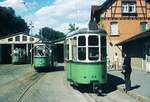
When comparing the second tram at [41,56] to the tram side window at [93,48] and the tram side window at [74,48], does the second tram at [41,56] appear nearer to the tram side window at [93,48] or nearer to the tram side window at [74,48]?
the tram side window at [74,48]

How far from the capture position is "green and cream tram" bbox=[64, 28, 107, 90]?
15.8 metres

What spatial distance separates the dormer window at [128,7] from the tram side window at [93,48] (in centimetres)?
2654

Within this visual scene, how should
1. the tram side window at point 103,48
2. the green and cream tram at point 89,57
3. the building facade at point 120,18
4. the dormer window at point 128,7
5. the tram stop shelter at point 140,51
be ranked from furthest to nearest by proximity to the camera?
the dormer window at point 128,7
the building facade at point 120,18
the tram stop shelter at point 140,51
the tram side window at point 103,48
the green and cream tram at point 89,57

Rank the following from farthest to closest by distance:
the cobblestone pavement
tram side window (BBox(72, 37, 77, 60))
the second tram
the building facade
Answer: the building facade < the second tram < the cobblestone pavement < tram side window (BBox(72, 37, 77, 60))

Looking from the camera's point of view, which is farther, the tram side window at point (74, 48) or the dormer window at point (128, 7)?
the dormer window at point (128, 7)

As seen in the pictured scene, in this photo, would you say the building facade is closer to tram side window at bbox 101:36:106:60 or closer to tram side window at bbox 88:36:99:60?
tram side window at bbox 101:36:106:60

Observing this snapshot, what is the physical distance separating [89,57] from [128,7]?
27351 millimetres

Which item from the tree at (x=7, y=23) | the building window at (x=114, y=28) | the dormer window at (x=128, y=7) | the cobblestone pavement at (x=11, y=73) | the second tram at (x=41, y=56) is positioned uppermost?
the tree at (x=7, y=23)

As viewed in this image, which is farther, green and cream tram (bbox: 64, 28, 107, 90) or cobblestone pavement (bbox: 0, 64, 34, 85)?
cobblestone pavement (bbox: 0, 64, 34, 85)

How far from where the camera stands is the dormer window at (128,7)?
42.1 m

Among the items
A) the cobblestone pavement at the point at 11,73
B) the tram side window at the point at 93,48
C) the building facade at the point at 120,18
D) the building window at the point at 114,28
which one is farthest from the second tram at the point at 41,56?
the tram side window at the point at 93,48

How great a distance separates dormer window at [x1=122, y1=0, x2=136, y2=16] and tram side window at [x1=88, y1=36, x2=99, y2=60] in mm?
26544

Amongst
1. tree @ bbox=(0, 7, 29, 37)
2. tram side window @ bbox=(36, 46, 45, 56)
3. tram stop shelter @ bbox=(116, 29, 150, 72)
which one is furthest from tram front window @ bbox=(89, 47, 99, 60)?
tree @ bbox=(0, 7, 29, 37)

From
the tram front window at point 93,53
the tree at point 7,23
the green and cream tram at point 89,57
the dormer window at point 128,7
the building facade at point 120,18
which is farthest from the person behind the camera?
the tree at point 7,23
